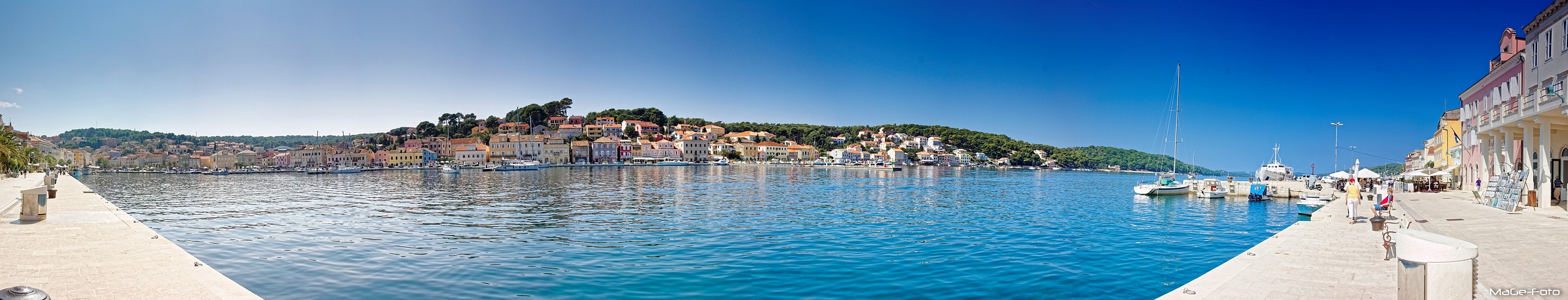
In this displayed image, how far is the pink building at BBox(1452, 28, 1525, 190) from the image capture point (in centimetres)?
1639

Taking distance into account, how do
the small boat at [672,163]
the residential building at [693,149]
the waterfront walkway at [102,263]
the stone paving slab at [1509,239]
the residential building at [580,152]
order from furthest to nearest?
1. the residential building at [693,149]
2. the residential building at [580,152]
3. the small boat at [672,163]
4. the waterfront walkway at [102,263]
5. the stone paving slab at [1509,239]

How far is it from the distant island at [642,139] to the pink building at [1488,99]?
3992 inches

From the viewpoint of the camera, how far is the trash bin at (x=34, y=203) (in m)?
11.8

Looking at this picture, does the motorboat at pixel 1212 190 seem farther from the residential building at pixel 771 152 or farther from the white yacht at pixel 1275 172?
the residential building at pixel 771 152

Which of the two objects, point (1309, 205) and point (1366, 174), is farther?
point (1366, 174)

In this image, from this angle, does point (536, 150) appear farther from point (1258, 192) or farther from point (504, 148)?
point (1258, 192)

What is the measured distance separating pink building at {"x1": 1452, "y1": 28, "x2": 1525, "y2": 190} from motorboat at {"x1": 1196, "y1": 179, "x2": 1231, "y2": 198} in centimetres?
722

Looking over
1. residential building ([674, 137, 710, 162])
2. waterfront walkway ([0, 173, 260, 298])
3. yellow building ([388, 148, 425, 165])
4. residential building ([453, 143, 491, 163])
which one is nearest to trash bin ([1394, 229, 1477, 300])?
waterfront walkway ([0, 173, 260, 298])

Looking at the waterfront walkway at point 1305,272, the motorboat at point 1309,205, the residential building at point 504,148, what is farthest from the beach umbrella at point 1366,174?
the residential building at point 504,148

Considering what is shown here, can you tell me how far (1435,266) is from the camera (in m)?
3.89

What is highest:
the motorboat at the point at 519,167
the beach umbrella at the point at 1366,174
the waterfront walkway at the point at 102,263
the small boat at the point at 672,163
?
the beach umbrella at the point at 1366,174

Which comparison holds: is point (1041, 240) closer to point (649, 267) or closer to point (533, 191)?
point (649, 267)

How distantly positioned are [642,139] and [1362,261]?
123455mm

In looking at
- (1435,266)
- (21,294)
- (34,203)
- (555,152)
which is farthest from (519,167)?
(1435,266)
